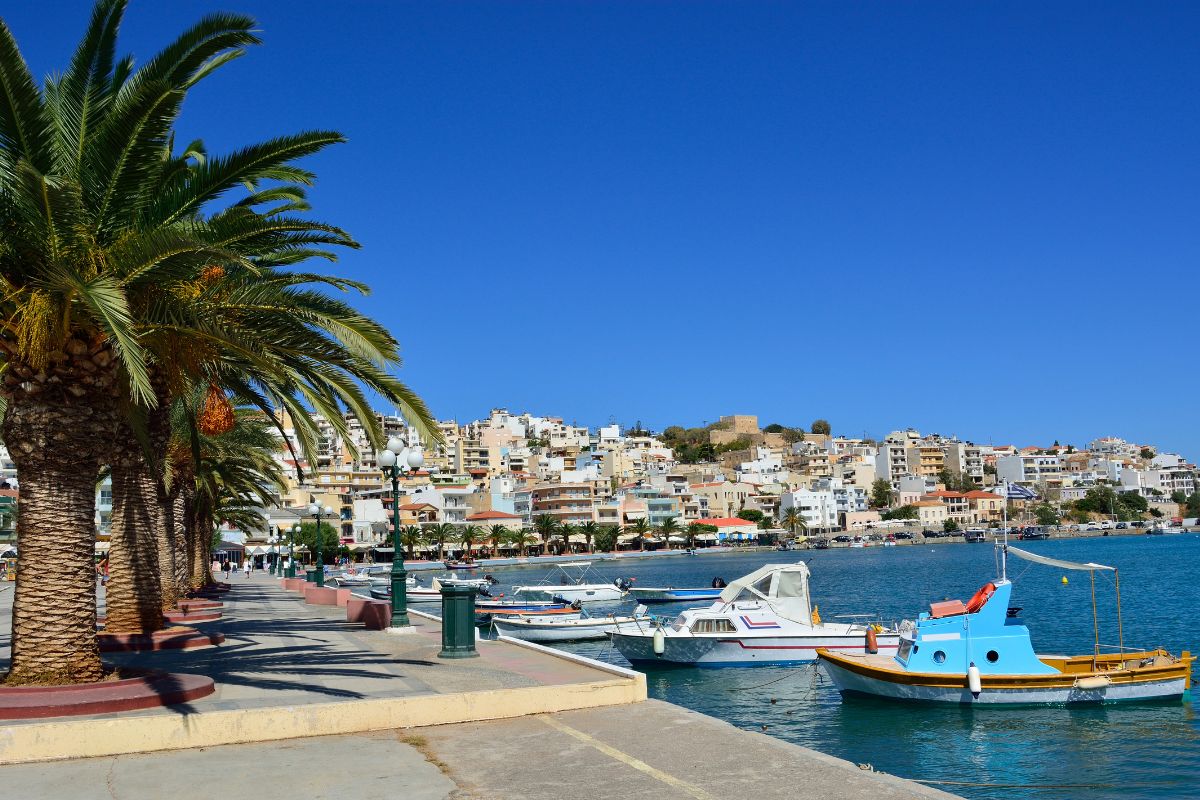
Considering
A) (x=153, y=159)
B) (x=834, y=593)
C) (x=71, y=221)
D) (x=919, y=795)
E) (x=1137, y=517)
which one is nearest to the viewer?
(x=919, y=795)

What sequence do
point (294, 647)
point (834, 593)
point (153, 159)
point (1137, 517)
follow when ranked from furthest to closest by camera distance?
point (1137, 517), point (834, 593), point (294, 647), point (153, 159)

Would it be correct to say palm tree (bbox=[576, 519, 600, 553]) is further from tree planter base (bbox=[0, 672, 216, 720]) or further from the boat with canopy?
tree planter base (bbox=[0, 672, 216, 720])

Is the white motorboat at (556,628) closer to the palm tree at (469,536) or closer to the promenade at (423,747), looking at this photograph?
the promenade at (423,747)

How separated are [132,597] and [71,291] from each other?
30.1 feet

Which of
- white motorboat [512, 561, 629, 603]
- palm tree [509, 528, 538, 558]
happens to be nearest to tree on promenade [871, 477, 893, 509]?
palm tree [509, 528, 538, 558]

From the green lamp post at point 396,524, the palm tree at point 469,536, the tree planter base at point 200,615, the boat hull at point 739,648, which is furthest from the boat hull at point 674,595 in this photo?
the palm tree at point 469,536

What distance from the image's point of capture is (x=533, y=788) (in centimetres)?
814

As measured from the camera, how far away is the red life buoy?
21906mm

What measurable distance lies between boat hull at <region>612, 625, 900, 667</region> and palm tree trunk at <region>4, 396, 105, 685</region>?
866 inches

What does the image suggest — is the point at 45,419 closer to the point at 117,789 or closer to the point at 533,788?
the point at 117,789

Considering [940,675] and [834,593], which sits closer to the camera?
[940,675]

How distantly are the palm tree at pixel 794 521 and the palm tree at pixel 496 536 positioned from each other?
55.2 meters

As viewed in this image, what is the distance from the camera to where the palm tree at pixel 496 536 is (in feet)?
439

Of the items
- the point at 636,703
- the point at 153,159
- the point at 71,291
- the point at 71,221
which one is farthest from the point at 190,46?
the point at 636,703
